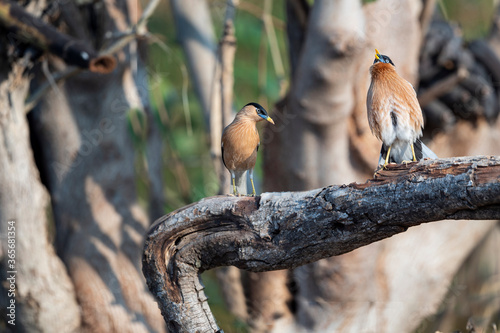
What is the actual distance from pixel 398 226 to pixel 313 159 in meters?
2.48

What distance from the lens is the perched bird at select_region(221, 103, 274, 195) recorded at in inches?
131

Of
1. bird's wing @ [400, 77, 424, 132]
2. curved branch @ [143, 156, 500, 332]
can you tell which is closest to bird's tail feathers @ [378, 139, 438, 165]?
bird's wing @ [400, 77, 424, 132]

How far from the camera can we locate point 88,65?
3.66m

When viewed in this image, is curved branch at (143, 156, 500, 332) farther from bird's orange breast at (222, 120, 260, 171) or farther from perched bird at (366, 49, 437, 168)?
bird's orange breast at (222, 120, 260, 171)

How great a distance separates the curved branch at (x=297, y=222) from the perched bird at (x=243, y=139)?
24.8 inches

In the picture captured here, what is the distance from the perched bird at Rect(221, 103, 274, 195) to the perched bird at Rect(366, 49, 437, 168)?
0.78 metres

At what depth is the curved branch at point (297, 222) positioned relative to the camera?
6.95 feet

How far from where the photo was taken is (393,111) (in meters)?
2.59

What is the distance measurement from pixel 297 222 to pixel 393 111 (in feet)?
2.07

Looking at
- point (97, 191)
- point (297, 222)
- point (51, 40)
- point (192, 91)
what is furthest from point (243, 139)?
point (192, 91)

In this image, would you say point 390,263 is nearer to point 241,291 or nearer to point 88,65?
point 241,291

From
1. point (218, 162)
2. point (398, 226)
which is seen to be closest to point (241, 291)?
point (218, 162)

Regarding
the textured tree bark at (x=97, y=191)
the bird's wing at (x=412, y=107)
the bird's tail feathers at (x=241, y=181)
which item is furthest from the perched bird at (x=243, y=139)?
the textured tree bark at (x=97, y=191)

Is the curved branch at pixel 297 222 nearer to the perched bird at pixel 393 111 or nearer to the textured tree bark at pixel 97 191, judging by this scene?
the perched bird at pixel 393 111
